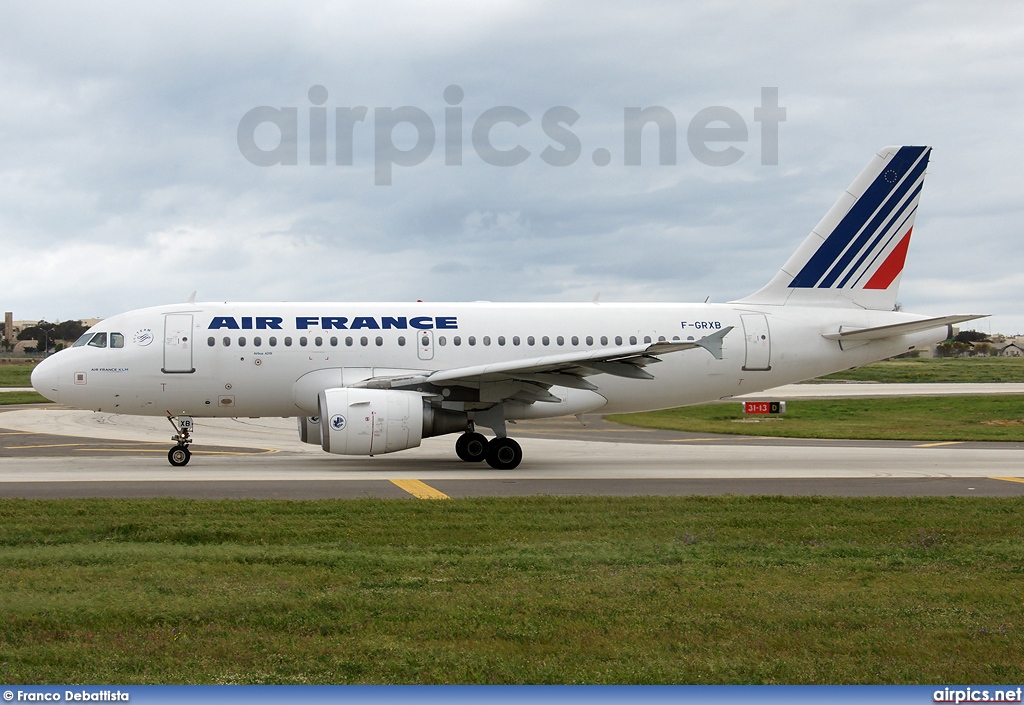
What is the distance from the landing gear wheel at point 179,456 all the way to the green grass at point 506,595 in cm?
735

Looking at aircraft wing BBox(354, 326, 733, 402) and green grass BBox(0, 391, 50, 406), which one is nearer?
aircraft wing BBox(354, 326, 733, 402)

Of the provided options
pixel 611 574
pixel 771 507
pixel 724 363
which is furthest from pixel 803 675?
pixel 724 363

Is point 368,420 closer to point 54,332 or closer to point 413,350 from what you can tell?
point 413,350

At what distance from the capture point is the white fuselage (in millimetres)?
21734

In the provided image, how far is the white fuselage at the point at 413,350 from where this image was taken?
856 inches

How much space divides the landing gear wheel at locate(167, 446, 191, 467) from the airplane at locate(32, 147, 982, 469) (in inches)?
1.4

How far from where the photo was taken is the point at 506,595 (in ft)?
28.9

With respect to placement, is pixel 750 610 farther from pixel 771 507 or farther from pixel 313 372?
pixel 313 372

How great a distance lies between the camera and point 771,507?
47.3 ft

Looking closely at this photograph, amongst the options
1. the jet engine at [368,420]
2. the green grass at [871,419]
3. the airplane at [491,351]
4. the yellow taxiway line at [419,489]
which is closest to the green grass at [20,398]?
the green grass at [871,419]

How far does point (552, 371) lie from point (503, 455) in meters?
2.16

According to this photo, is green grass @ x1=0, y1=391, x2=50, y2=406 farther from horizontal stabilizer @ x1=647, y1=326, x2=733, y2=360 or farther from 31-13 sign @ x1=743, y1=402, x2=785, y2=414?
horizontal stabilizer @ x1=647, y1=326, x2=733, y2=360

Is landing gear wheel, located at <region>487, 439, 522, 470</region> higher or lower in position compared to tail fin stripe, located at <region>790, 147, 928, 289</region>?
lower

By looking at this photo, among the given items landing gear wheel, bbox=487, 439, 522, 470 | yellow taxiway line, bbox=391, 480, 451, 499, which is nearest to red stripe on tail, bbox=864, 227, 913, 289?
landing gear wheel, bbox=487, 439, 522, 470
